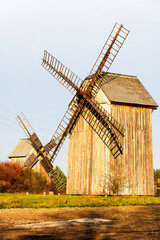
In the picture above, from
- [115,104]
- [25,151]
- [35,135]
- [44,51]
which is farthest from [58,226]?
[25,151]

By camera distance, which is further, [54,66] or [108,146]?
[54,66]

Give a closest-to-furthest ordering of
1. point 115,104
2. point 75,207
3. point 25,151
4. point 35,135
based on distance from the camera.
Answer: point 75,207 → point 115,104 → point 35,135 → point 25,151

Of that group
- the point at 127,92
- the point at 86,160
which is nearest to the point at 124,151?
the point at 86,160

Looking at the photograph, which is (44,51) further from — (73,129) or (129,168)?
(129,168)

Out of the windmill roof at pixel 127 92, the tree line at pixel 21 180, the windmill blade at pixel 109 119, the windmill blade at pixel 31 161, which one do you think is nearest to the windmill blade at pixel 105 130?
the windmill blade at pixel 109 119

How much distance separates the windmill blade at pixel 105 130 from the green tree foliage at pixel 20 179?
1382 centimetres

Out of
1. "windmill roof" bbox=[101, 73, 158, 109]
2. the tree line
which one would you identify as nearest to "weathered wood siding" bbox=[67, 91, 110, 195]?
"windmill roof" bbox=[101, 73, 158, 109]

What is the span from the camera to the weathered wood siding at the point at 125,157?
21656 mm

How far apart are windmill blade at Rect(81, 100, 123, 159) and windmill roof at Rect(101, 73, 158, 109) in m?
1.46

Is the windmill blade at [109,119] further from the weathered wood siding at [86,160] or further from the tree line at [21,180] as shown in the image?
the tree line at [21,180]

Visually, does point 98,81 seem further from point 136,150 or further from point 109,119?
point 136,150

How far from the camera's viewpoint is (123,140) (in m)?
21.9

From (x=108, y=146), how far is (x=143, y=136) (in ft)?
9.17

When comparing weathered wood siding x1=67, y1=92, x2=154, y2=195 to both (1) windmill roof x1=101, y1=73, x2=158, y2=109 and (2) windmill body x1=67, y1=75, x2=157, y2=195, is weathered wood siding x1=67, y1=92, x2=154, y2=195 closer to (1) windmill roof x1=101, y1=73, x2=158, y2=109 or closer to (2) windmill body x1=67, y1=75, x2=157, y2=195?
(2) windmill body x1=67, y1=75, x2=157, y2=195
